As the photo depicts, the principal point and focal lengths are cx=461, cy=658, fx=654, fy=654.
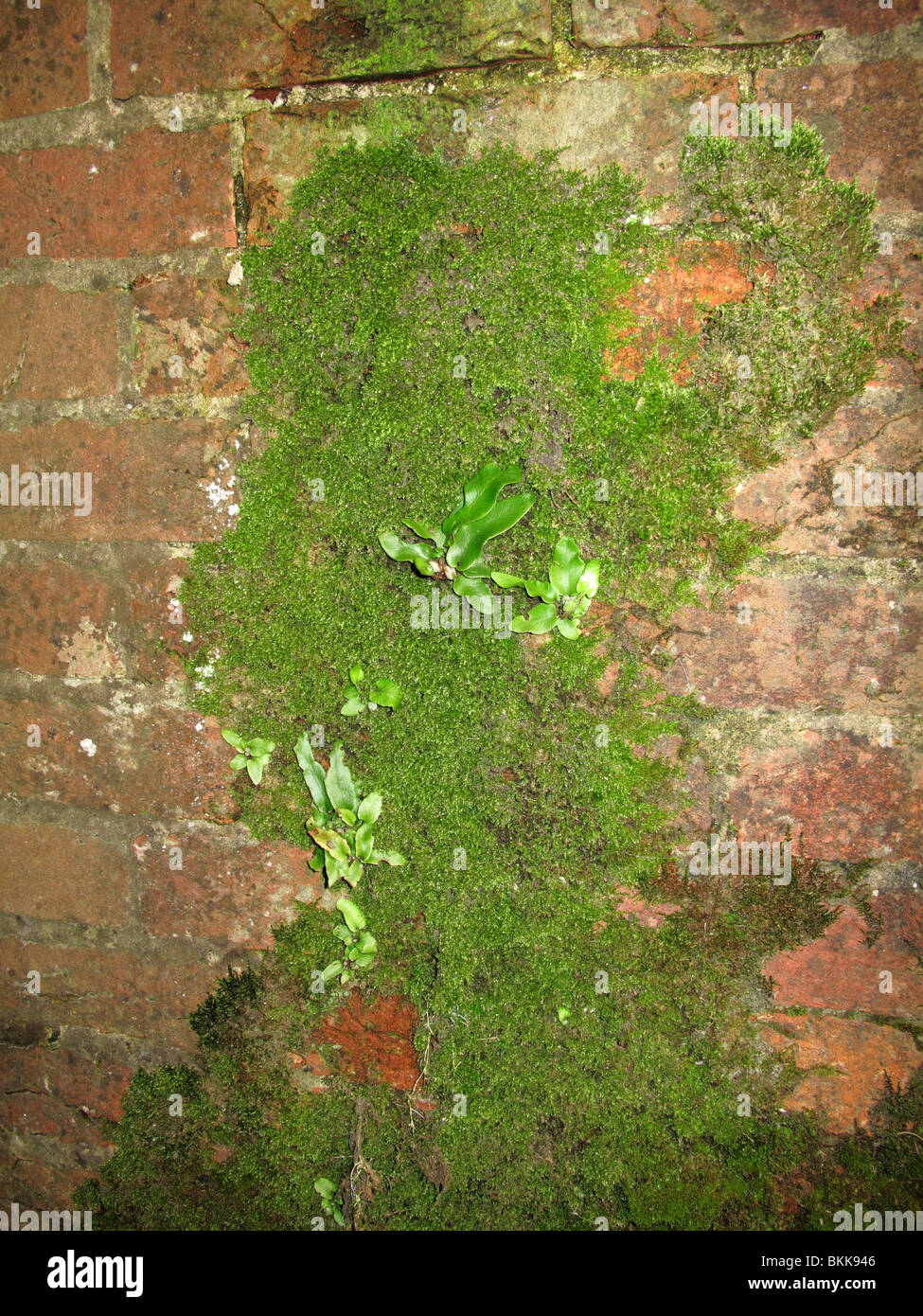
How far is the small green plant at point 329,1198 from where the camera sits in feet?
5.10

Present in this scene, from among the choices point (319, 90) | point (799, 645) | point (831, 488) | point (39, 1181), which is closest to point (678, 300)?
point (831, 488)

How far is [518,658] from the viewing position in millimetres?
1334

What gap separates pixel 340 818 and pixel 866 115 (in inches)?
65.5

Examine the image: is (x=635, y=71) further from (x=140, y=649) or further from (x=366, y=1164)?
(x=366, y=1164)

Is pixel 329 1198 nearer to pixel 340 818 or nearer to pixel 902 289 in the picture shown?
pixel 340 818

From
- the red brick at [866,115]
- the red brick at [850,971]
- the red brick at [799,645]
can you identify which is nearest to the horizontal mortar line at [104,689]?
the red brick at [799,645]

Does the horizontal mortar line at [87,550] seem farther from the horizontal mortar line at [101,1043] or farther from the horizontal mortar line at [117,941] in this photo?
the horizontal mortar line at [101,1043]

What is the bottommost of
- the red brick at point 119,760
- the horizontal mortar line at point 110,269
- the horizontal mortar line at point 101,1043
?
the horizontal mortar line at point 101,1043

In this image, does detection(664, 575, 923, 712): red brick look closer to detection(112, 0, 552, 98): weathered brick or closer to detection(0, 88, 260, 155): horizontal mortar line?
detection(112, 0, 552, 98): weathered brick

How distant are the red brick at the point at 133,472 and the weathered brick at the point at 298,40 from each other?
68 centimetres

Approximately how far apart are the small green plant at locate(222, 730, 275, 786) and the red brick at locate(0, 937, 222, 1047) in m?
0.54

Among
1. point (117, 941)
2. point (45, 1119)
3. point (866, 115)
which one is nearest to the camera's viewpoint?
point (866, 115)

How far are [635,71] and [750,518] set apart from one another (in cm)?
85

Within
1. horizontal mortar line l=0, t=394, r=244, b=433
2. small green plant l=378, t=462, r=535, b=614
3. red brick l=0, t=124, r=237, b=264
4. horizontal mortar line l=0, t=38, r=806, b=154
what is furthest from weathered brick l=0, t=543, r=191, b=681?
horizontal mortar line l=0, t=38, r=806, b=154
